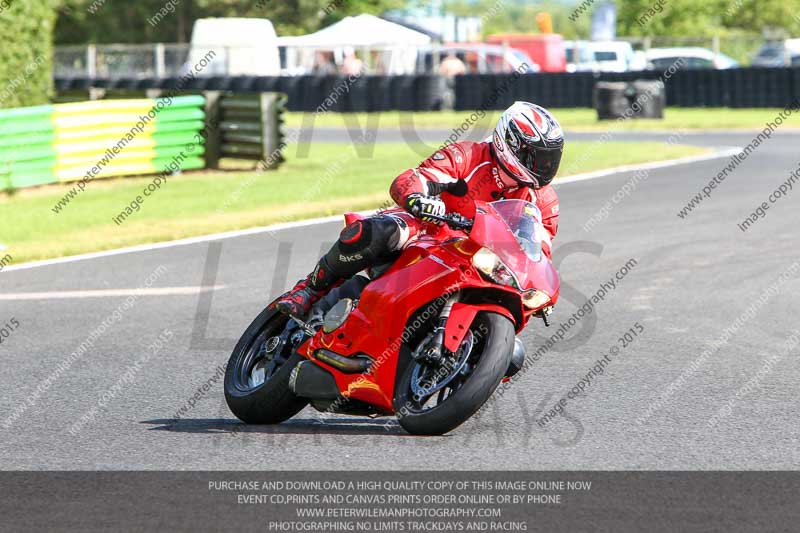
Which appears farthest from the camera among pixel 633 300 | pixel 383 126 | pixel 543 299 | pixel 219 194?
pixel 383 126

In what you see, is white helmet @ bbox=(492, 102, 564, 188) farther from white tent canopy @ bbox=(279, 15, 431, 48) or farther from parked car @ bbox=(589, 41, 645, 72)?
parked car @ bbox=(589, 41, 645, 72)

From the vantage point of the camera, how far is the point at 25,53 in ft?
73.0

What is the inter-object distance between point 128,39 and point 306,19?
389 inches

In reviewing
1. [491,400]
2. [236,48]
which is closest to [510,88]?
[236,48]

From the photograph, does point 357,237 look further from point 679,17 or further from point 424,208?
point 679,17

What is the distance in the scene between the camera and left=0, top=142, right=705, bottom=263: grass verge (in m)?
15.4

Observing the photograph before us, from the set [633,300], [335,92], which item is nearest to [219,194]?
[633,300]

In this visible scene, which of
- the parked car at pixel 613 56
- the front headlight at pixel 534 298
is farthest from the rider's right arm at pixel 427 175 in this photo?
the parked car at pixel 613 56

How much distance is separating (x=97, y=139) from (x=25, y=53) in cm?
258

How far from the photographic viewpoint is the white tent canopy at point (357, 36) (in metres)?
41.8

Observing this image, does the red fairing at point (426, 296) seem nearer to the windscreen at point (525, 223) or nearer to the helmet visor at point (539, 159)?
the windscreen at point (525, 223)

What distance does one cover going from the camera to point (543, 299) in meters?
6.30

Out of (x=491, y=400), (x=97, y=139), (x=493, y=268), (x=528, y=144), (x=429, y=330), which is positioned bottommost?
(x=491, y=400)
